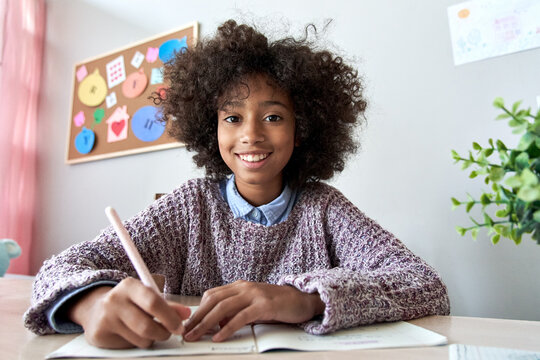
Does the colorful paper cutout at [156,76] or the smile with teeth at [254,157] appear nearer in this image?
the smile with teeth at [254,157]

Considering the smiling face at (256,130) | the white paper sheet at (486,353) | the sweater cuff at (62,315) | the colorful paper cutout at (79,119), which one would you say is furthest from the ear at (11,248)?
the white paper sheet at (486,353)

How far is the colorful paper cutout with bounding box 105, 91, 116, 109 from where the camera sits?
183cm

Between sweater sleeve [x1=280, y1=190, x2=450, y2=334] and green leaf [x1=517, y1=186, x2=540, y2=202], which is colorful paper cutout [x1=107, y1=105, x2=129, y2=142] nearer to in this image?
sweater sleeve [x1=280, y1=190, x2=450, y2=334]

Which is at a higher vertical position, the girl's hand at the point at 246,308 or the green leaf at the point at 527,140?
the green leaf at the point at 527,140

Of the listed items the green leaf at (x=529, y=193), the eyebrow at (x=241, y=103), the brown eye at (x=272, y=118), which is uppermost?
the eyebrow at (x=241, y=103)

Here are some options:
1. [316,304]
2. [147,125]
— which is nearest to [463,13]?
[316,304]

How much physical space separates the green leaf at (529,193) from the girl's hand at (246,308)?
0.91 feet

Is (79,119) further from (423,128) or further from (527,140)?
(527,140)

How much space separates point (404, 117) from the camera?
1.18m

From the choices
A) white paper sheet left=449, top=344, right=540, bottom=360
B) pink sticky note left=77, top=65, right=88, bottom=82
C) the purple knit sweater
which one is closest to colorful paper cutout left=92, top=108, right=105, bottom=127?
pink sticky note left=77, top=65, right=88, bottom=82

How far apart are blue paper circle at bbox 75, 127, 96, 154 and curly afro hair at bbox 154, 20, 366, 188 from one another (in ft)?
3.37

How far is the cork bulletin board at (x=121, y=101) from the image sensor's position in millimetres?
1661

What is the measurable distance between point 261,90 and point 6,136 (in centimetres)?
161

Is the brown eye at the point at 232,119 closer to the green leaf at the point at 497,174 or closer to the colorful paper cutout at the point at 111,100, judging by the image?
the green leaf at the point at 497,174
